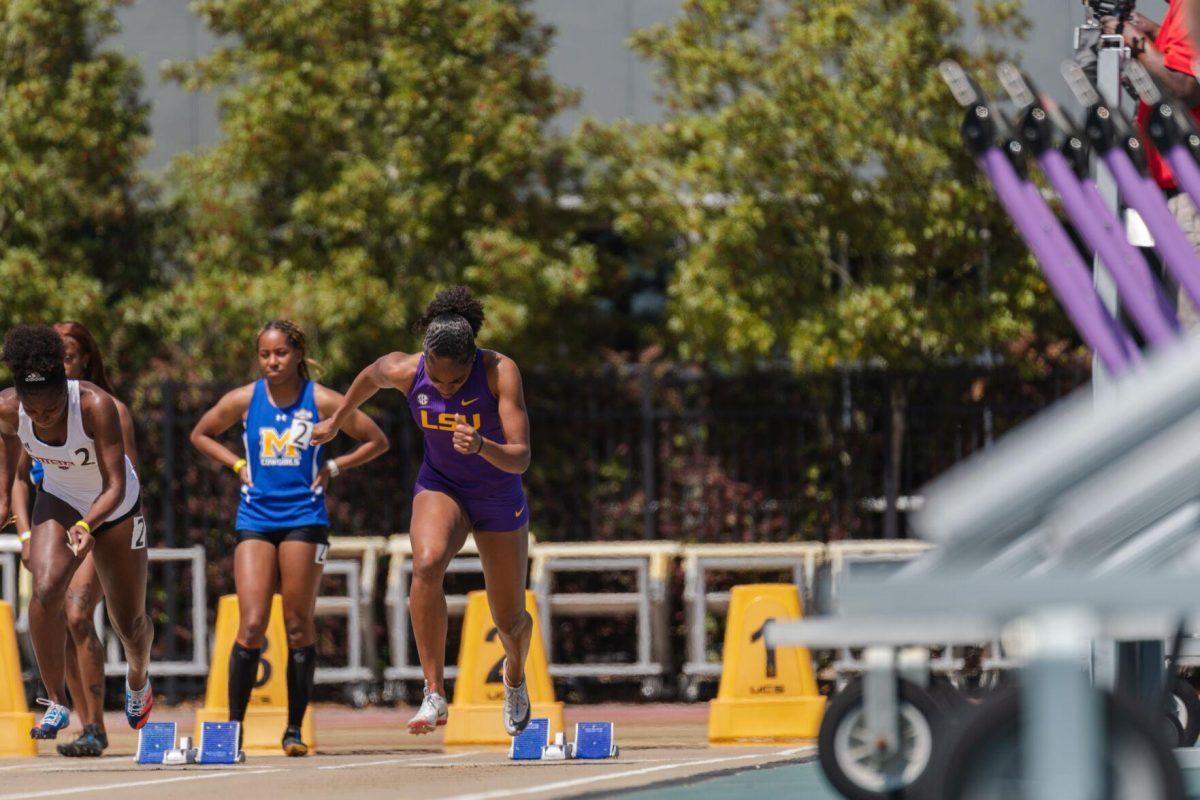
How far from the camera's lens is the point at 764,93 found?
15703mm

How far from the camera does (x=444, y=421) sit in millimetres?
9305

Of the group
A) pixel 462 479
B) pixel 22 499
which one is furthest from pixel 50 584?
pixel 462 479

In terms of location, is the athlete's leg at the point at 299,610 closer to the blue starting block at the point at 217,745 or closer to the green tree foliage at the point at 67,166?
the blue starting block at the point at 217,745

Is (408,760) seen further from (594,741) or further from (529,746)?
(594,741)

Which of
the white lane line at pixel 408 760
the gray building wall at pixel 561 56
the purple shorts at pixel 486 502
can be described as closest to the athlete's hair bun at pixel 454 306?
the purple shorts at pixel 486 502

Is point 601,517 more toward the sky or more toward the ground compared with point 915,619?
more toward the sky

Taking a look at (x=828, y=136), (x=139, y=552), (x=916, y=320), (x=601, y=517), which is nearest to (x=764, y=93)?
(x=828, y=136)

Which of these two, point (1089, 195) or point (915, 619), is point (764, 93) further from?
point (915, 619)

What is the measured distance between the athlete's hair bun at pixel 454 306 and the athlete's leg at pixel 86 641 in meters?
2.20

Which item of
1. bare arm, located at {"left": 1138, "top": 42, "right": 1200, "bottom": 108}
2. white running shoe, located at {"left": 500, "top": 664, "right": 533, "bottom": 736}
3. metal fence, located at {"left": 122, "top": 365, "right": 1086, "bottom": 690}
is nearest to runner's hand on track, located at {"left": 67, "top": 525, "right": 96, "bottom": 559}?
white running shoe, located at {"left": 500, "top": 664, "right": 533, "bottom": 736}

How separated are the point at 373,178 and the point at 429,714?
24.5 feet

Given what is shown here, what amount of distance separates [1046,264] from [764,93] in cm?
761

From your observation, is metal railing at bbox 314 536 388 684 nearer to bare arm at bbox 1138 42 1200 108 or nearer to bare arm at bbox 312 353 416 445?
bare arm at bbox 312 353 416 445

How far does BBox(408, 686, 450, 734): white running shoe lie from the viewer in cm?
916
